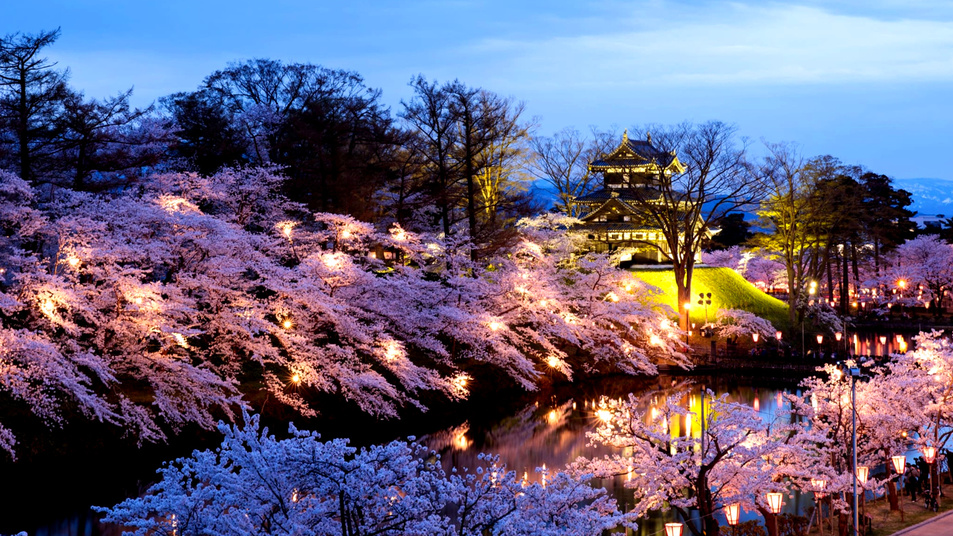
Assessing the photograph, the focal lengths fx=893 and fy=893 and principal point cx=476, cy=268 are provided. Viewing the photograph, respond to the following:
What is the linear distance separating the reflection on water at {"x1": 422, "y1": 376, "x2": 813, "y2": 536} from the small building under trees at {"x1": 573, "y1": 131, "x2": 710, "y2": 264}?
16.3 meters

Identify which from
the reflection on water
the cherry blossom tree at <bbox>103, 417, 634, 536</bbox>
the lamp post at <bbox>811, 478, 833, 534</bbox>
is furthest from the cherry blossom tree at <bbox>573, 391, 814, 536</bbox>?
the cherry blossom tree at <bbox>103, 417, 634, 536</bbox>

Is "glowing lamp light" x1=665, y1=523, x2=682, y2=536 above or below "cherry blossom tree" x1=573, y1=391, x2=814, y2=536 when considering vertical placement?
below

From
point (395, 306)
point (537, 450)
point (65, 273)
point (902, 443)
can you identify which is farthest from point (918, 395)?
point (65, 273)

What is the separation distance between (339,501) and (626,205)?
4799 cm

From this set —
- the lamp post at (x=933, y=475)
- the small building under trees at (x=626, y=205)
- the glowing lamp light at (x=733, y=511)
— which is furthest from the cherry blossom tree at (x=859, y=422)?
the small building under trees at (x=626, y=205)

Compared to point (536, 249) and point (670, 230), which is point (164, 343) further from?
point (670, 230)

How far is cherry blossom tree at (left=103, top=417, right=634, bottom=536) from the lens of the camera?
9859 mm

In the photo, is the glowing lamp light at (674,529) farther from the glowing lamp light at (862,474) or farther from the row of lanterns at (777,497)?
the glowing lamp light at (862,474)

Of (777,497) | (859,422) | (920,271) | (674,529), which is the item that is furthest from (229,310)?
(920,271)

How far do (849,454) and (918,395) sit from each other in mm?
4619

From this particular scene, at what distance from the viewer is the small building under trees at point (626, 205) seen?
5675cm

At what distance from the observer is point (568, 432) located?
103 feet

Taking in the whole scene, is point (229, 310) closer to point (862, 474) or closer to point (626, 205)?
point (862, 474)

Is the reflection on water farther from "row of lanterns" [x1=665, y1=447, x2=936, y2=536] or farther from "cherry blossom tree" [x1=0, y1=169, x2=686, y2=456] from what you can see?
"row of lanterns" [x1=665, y1=447, x2=936, y2=536]
